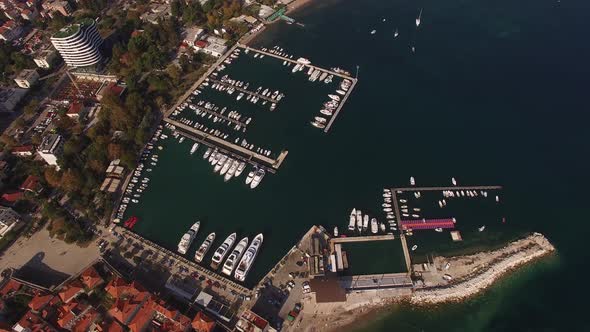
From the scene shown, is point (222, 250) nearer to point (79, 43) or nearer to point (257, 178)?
point (257, 178)

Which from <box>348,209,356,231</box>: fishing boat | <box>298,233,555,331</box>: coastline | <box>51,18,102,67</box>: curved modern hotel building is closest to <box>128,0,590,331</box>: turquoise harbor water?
<box>298,233,555,331</box>: coastline

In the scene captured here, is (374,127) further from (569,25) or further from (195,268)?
(569,25)

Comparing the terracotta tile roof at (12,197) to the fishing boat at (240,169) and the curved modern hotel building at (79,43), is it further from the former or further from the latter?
the fishing boat at (240,169)

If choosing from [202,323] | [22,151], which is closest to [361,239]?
[202,323]

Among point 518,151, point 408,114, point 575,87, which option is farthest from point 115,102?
point 575,87

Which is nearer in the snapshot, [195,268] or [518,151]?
[195,268]

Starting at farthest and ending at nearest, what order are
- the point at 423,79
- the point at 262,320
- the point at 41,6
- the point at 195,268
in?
the point at 41,6 → the point at 423,79 → the point at 195,268 → the point at 262,320

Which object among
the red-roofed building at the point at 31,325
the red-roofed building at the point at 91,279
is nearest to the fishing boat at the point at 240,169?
the red-roofed building at the point at 91,279
